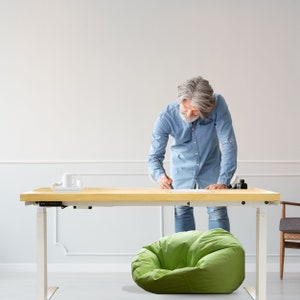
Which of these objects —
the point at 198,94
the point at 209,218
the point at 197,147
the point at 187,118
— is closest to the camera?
the point at 198,94

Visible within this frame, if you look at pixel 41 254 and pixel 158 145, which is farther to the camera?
pixel 158 145

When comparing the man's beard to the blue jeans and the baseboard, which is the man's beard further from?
the baseboard

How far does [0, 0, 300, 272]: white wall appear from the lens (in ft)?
16.5

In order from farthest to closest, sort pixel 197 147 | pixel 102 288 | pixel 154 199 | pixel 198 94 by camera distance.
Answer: pixel 102 288
pixel 197 147
pixel 198 94
pixel 154 199

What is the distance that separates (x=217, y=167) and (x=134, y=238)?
5.13 feet

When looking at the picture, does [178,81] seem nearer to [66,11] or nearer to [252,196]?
[66,11]

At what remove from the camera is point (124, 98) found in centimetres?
505

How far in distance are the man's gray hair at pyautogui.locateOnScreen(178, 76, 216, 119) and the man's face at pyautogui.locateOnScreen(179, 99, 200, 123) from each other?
2cm

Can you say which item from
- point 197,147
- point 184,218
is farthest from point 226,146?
point 184,218

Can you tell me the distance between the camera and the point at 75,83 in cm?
506

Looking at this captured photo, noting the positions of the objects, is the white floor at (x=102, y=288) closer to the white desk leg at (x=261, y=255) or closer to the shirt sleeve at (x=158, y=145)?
the white desk leg at (x=261, y=255)

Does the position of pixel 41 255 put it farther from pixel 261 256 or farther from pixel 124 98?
pixel 124 98

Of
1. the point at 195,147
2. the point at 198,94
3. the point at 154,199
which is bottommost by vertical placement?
the point at 154,199

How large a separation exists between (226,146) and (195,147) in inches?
7.5
